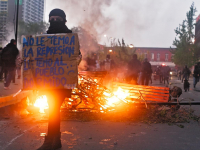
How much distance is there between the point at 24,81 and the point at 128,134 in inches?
83.3

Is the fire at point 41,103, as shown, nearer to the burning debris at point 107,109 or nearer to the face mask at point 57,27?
the burning debris at point 107,109

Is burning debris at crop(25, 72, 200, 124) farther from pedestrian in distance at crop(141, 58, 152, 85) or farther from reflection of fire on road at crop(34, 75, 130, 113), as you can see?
pedestrian in distance at crop(141, 58, 152, 85)

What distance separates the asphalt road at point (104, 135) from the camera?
371cm

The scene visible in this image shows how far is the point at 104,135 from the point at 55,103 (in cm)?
130

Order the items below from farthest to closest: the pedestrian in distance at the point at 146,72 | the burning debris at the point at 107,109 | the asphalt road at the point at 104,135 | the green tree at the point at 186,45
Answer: the green tree at the point at 186,45, the pedestrian in distance at the point at 146,72, the burning debris at the point at 107,109, the asphalt road at the point at 104,135

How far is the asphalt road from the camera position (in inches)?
146

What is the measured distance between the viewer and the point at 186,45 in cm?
5659

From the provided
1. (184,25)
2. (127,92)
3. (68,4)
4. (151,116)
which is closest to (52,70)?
(151,116)

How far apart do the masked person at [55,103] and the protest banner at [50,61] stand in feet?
0.37

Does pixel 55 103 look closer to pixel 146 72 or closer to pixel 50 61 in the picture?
pixel 50 61

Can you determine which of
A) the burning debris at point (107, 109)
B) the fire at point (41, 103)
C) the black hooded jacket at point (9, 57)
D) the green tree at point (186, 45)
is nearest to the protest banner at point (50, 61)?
the burning debris at point (107, 109)

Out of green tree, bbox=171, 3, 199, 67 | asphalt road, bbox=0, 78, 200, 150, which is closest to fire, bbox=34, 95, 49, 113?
asphalt road, bbox=0, 78, 200, 150

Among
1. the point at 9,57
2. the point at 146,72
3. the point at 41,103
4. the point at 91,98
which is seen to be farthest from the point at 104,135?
the point at 146,72

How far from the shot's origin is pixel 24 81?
346 centimetres
